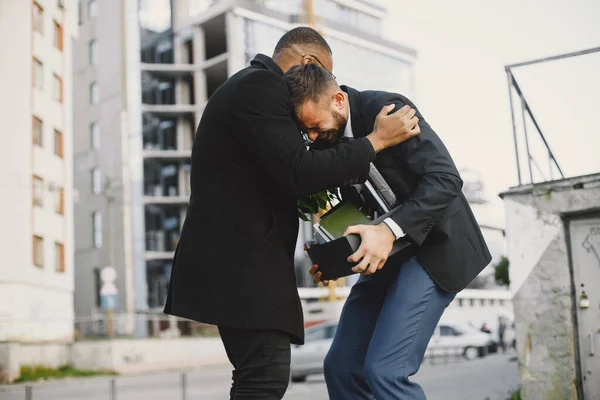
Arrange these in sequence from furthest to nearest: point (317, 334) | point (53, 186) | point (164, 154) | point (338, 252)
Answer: point (164, 154)
point (53, 186)
point (317, 334)
point (338, 252)

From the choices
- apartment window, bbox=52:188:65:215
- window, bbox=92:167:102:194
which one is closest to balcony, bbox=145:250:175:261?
window, bbox=92:167:102:194

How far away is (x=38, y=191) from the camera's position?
30.2m

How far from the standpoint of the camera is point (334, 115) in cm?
327

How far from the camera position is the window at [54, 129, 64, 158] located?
3206cm

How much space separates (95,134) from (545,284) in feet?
155

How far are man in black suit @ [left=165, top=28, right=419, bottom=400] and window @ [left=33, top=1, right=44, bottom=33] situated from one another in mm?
29960

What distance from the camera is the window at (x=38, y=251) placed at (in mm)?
30328

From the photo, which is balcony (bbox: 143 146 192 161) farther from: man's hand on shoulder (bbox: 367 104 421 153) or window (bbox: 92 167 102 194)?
man's hand on shoulder (bbox: 367 104 421 153)

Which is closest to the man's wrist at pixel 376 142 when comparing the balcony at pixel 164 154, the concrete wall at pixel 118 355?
the concrete wall at pixel 118 355

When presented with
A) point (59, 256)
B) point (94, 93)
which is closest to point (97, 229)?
point (94, 93)

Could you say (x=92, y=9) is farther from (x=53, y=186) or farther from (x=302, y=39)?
(x=302, y=39)

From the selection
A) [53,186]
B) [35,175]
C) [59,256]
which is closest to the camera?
[35,175]

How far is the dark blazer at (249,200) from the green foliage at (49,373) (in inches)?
865

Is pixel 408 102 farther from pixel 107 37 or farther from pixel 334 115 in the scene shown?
pixel 107 37
